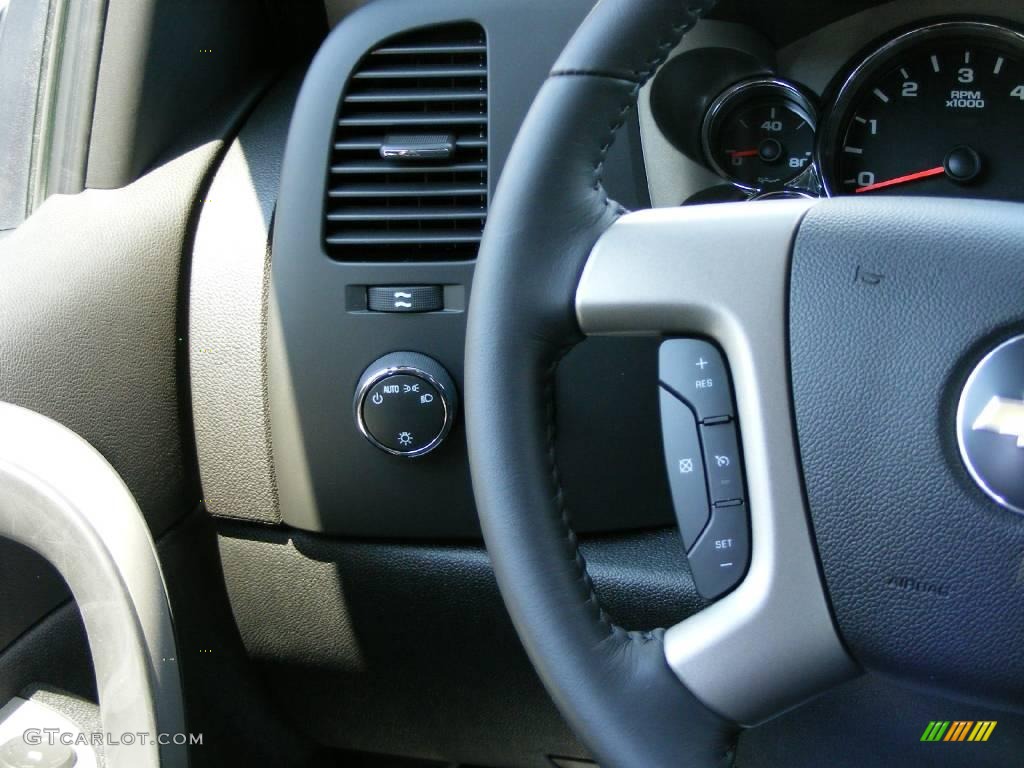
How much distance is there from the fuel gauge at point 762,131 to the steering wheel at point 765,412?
18.8 inches

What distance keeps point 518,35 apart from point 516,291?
18.6 inches

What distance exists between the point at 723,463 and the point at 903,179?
1.99 ft

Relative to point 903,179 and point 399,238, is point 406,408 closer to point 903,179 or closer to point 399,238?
point 399,238

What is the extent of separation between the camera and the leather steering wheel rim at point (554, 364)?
0.79m

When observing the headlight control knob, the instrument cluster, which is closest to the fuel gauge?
the instrument cluster

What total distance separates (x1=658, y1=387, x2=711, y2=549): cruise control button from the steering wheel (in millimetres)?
62

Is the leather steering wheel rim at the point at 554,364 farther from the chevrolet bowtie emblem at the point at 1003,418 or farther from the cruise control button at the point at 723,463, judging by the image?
the chevrolet bowtie emblem at the point at 1003,418

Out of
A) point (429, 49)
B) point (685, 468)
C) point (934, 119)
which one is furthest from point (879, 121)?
point (685, 468)

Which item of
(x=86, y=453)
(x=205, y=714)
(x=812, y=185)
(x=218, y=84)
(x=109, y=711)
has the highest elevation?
(x=218, y=84)

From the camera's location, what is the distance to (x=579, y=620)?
80 centimetres

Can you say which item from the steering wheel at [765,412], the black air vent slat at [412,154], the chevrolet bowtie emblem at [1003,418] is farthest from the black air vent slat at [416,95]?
the chevrolet bowtie emblem at [1003,418]

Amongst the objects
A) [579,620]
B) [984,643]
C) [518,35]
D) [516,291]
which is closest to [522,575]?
[579,620]

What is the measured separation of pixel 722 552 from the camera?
0.84 metres

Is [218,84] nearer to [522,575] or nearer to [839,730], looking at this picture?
[522,575]
